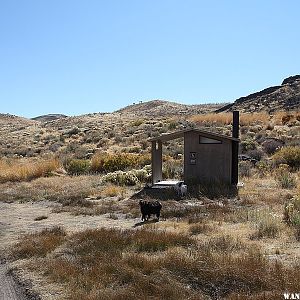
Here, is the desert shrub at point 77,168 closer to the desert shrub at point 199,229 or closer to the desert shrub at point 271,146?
the desert shrub at point 271,146

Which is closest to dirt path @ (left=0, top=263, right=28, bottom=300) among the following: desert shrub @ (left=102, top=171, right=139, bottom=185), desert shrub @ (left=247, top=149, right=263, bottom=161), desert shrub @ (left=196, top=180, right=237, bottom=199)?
desert shrub @ (left=196, top=180, right=237, bottom=199)

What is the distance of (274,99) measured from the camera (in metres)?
69.2

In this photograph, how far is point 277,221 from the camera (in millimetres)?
12898

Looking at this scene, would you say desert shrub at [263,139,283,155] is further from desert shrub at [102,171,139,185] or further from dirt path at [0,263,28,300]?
dirt path at [0,263,28,300]

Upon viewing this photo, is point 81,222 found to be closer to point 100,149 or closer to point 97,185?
point 97,185

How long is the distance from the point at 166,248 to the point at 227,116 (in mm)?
38388

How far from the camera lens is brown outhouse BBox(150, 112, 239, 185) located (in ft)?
72.1

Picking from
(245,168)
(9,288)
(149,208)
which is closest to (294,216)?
(149,208)

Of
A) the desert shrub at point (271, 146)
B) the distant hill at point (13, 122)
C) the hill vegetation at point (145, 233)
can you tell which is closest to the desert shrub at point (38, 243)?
the hill vegetation at point (145, 233)

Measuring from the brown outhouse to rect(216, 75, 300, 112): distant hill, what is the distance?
40.0m

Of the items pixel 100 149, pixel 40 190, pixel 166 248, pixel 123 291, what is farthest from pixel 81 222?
pixel 100 149

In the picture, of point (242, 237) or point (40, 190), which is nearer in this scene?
point (242, 237)

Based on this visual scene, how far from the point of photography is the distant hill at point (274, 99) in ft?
208

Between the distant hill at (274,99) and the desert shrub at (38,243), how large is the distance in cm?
5136
